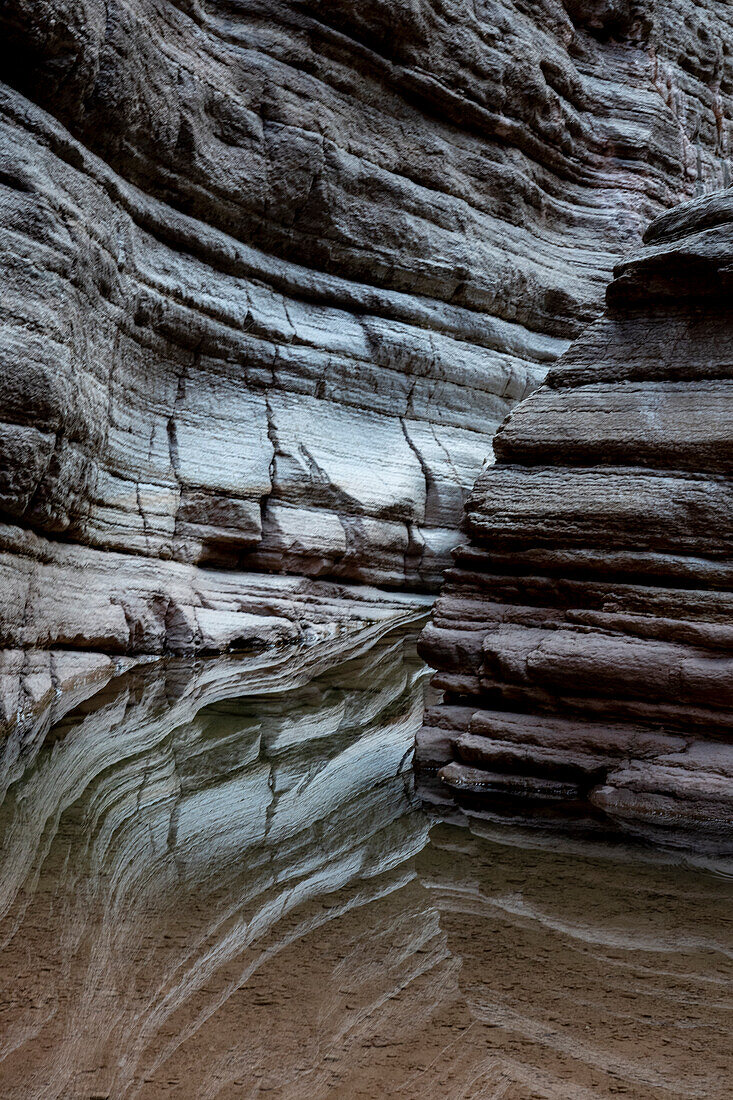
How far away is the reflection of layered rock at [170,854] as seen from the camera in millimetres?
2418

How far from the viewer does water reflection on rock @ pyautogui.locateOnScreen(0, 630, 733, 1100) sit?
222 cm

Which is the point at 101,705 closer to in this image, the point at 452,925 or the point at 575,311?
the point at 452,925

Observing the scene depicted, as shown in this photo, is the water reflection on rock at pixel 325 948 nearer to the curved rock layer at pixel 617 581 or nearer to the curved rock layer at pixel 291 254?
the curved rock layer at pixel 617 581

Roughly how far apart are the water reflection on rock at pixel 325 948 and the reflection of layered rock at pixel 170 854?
0.01m

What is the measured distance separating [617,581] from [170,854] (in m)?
2.72

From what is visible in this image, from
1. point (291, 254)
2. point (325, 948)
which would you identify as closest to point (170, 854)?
point (325, 948)

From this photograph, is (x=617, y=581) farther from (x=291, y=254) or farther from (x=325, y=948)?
(x=291, y=254)

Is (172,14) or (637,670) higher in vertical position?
(172,14)

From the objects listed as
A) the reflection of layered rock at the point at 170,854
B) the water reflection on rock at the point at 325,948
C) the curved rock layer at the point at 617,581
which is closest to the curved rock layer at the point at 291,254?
the curved rock layer at the point at 617,581

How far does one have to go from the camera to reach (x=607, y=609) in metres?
5.09

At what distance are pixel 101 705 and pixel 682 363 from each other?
457 centimetres

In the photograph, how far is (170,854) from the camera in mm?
3912

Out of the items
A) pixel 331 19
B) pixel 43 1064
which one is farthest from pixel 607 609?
pixel 331 19

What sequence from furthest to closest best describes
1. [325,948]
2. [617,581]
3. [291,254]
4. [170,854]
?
[291,254]
[617,581]
[170,854]
[325,948]
